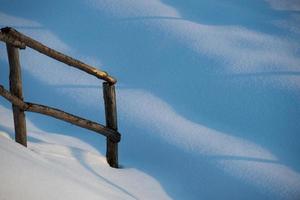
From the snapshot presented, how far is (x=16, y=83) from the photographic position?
8.53 ft

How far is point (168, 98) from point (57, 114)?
112 inches

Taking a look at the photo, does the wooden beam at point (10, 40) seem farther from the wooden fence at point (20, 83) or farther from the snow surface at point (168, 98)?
the snow surface at point (168, 98)

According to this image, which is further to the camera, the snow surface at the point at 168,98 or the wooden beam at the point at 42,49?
the snow surface at the point at 168,98

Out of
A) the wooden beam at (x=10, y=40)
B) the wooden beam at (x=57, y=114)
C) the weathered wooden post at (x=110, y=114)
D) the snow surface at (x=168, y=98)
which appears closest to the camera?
the wooden beam at (x=10, y=40)

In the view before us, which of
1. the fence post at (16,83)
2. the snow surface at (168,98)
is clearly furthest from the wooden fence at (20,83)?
the snow surface at (168,98)

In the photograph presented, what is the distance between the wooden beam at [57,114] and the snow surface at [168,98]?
283mm

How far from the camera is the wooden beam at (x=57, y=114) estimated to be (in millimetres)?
2541

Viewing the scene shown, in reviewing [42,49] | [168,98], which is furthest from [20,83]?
[168,98]

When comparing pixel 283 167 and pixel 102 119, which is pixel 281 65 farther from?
pixel 102 119

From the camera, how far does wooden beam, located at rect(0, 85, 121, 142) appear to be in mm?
2541

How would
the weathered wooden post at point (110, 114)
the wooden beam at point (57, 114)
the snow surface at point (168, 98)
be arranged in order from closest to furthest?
the wooden beam at point (57, 114)
the snow surface at point (168, 98)
the weathered wooden post at point (110, 114)

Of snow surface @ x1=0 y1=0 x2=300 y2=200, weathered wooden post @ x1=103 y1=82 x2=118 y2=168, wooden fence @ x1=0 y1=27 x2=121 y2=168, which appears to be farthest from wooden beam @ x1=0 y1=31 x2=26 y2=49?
weathered wooden post @ x1=103 y1=82 x2=118 y2=168

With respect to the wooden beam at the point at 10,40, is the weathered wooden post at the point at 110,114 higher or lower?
lower

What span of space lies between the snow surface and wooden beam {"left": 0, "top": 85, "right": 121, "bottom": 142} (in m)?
0.28
